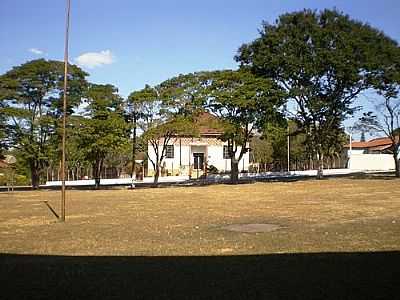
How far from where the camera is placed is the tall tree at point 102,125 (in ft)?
118

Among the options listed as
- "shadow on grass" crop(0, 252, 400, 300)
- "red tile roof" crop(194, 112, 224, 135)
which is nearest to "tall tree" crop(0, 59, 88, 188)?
"red tile roof" crop(194, 112, 224, 135)

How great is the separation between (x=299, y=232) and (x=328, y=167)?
56.1 metres

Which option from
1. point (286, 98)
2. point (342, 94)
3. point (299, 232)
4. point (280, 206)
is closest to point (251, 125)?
point (286, 98)

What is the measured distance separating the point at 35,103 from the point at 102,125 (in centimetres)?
541

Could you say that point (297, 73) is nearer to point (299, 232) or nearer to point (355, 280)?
point (299, 232)

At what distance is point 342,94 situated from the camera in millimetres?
36844

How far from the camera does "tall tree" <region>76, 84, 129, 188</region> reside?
3584cm

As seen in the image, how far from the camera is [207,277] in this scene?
700cm

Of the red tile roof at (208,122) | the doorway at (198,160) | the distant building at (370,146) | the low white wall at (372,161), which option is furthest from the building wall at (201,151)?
the distant building at (370,146)

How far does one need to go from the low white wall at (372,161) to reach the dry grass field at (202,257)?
54.3 meters

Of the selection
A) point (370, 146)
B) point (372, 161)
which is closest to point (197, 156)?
point (372, 161)

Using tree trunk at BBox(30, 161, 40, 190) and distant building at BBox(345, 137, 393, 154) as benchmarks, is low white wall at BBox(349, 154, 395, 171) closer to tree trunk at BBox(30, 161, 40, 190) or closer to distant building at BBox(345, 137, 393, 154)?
distant building at BBox(345, 137, 393, 154)

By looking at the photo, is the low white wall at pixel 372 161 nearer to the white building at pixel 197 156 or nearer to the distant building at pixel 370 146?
the distant building at pixel 370 146

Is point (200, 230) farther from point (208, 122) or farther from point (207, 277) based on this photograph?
point (208, 122)
